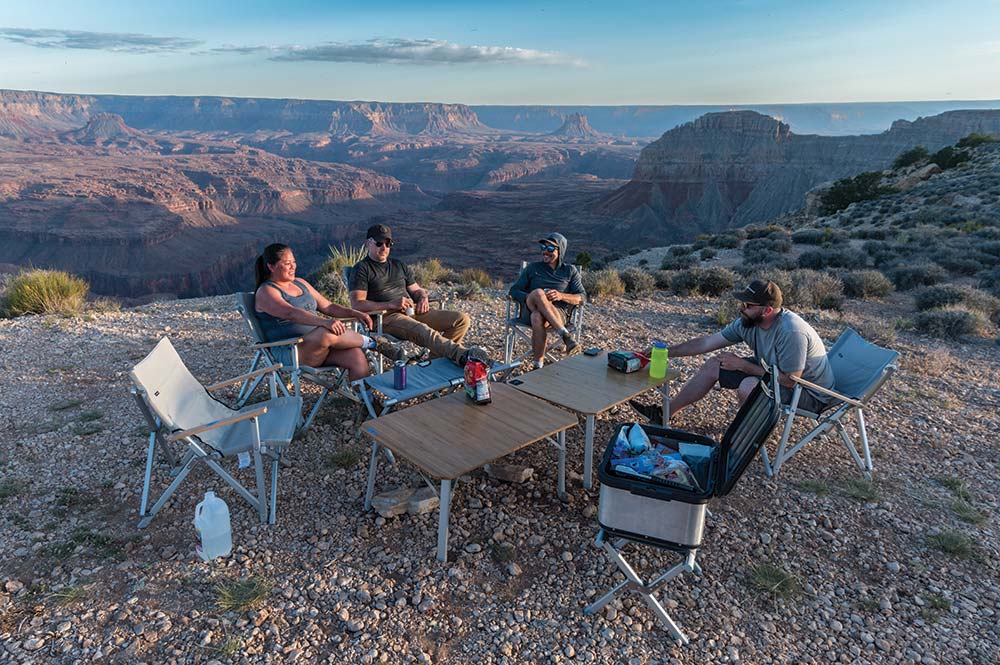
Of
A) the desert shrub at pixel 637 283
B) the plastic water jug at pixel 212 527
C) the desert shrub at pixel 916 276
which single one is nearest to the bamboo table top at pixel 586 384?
the plastic water jug at pixel 212 527

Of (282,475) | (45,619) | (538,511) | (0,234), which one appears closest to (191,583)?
(45,619)

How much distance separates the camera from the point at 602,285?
9336 millimetres

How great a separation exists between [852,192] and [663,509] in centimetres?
3416

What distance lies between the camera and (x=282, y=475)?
3799 millimetres

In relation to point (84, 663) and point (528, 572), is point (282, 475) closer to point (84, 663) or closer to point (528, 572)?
point (84, 663)

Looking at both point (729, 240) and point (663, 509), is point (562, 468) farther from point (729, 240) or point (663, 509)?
point (729, 240)

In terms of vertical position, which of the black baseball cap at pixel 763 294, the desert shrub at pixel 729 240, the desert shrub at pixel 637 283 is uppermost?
the black baseball cap at pixel 763 294

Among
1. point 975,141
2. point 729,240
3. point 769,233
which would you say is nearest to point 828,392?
point 729,240

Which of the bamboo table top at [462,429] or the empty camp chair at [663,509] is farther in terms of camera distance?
the bamboo table top at [462,429]

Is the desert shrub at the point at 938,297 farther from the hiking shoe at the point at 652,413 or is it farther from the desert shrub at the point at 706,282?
the hiking shoe at the point at 652,413

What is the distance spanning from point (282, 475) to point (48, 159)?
151488 mm

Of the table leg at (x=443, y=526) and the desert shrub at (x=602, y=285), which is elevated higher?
the table leg at (x=443, y=526)

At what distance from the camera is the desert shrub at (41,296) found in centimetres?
793

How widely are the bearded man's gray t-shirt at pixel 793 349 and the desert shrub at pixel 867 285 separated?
6.90 metres
